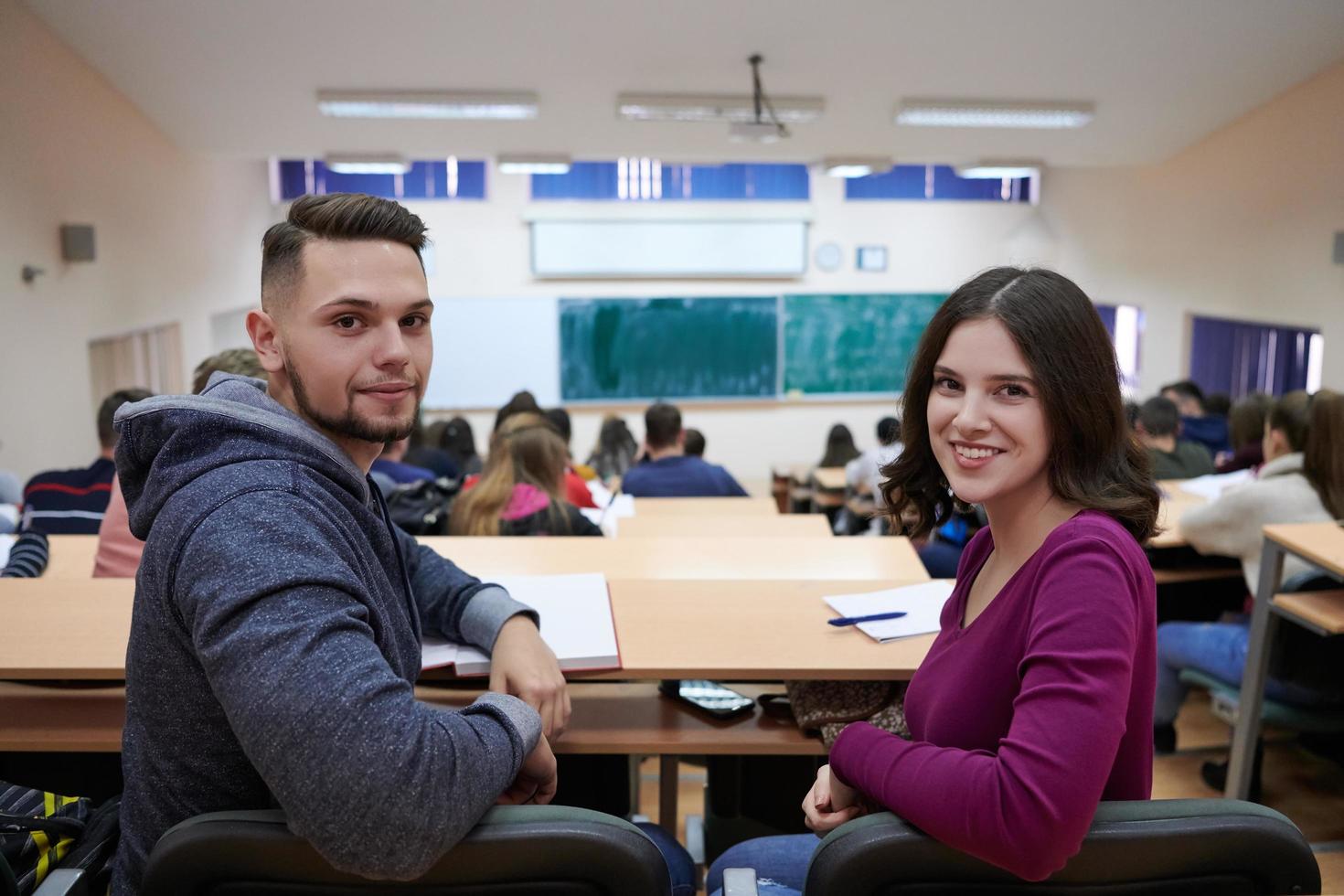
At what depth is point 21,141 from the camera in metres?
5.01

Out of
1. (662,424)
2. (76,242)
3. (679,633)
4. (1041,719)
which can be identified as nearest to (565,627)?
(679,633)

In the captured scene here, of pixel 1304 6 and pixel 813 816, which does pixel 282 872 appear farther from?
pixel 1304 6

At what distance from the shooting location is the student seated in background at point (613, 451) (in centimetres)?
636

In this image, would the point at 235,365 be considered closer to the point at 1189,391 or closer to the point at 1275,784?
the point at 1275,784

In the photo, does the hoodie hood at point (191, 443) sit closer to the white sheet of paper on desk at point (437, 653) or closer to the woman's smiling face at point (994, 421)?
the white sheet of paper on desk at point (437, 653)

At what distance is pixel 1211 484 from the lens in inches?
175

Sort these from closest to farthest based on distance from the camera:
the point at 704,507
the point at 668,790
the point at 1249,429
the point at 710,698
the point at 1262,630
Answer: the point at 710,698
the point at 668,790
the point at 1262,630
the point at 704,507
the point at 1249,429

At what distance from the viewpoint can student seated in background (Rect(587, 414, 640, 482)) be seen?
6355mm

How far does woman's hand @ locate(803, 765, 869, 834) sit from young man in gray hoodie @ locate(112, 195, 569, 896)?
0.34m

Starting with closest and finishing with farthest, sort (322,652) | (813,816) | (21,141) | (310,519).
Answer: (322,652) < (310,519) < (813,816) < (21,141)

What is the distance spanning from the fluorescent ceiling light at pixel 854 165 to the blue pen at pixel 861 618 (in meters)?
5.76

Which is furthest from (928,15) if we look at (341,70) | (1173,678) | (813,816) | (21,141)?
(813,816)

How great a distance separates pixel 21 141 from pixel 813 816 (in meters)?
5.41

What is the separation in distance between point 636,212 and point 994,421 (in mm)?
8204
